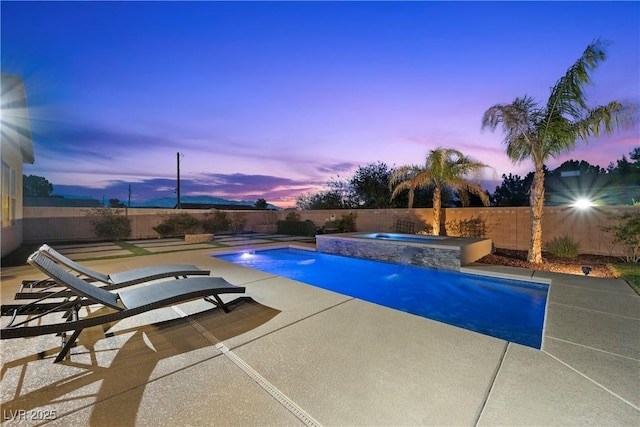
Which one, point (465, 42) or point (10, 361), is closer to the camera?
point (10, 361)

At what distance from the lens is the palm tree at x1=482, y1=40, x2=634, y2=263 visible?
612cm

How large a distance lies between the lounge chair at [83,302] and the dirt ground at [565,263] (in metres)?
7.21

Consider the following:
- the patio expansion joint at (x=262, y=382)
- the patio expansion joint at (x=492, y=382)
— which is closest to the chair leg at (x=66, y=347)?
the patio expansion joint at (x=262, y=382)

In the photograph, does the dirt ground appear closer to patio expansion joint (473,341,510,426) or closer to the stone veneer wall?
the stone veneer wall

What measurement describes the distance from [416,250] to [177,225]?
13433 mm

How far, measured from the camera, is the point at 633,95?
5988 millimetres

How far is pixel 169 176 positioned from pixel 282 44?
64.5 feet

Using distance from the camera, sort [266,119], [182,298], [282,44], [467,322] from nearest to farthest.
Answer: [182,298]
[467,322]
[282,44]
[266,119]

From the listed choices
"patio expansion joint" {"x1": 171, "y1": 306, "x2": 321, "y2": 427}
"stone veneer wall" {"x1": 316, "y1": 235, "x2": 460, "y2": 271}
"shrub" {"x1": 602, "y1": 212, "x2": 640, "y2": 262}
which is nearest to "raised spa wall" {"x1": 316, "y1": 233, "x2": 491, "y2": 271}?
"stone veneer wall" {"x1": 316, "y1": 235, "x2": 460, "y2": 271}

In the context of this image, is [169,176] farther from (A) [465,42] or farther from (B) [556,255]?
(B) [556,255]

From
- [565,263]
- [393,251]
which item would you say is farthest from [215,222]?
[565,263]

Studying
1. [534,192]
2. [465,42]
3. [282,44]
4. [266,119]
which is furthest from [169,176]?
[534,192]

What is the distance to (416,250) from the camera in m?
7.70

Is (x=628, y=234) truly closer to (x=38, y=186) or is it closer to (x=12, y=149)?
(x=12, y=149)
